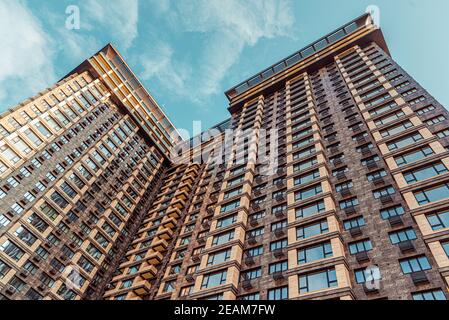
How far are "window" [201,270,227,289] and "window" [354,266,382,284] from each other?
39.6 ft

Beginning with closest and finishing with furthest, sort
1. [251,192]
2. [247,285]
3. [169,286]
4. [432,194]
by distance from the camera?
[432,194] → [247,285] → [169,286] → [251,192]

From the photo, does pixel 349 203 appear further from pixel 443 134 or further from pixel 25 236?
pixel 25 236

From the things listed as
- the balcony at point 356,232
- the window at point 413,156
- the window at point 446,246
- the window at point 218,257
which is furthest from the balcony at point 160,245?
the window at point 446,246

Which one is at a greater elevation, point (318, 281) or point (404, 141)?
point (404, 141)

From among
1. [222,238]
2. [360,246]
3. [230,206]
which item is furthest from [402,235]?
[230,206]

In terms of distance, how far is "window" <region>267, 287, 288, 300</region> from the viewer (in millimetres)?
27806

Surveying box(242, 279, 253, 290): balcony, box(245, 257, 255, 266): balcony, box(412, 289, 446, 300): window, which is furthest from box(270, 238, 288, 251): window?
box(412, 289, 446, 300): window

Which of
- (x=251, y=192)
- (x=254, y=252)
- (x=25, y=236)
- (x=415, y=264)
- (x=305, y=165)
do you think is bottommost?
(x=415, y=264)

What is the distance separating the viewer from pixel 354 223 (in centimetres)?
3009

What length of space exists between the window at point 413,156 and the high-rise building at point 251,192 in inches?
6.1

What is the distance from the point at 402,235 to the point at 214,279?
17.2 meters

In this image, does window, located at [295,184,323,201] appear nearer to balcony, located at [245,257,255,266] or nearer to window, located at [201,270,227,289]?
balcony, located at [245,257,255,266]

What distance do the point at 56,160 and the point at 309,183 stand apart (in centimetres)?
3665
